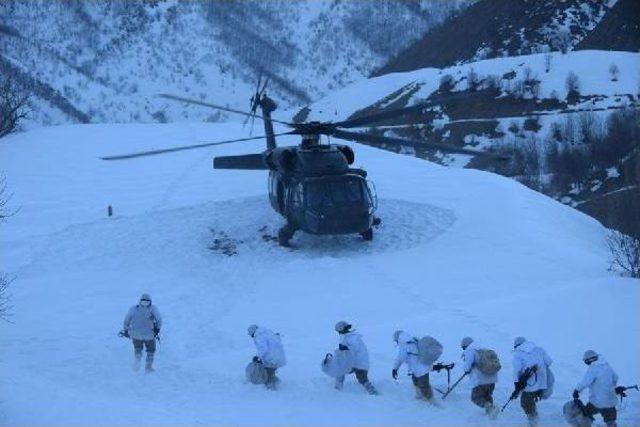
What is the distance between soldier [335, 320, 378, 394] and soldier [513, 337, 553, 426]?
230cm

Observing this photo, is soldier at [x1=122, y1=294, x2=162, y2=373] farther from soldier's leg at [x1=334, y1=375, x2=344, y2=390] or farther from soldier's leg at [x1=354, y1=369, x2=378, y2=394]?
soldier's leg at [x1=354, y1=369, x2=378, y2=394]

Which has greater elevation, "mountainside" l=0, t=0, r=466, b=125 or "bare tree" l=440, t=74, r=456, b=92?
"mountainside" l=0, t=0, r=466, b=125

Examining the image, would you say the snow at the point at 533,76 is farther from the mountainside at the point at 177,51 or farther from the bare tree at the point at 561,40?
the bare tree at the point at 561,40

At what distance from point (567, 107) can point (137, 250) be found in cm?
4376

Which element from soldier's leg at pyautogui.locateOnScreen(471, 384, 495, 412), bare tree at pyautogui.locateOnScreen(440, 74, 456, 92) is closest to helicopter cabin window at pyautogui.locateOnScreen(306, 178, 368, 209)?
soldier's leg at pyautogui.locateOnScreen(471, 384, 495, 412)

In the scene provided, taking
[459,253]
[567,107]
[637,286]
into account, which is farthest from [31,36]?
[637,286]

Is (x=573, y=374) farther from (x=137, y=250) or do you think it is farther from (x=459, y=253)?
(x=137, y=250)

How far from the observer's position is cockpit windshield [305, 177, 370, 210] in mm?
17984

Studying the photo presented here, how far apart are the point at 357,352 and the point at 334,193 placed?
7783 millimetres

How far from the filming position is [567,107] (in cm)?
5541

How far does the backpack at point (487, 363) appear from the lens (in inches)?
376

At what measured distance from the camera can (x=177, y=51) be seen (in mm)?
73125

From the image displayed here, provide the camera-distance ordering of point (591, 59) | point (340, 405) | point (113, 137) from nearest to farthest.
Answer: point (340, 405), point (113, 137), point (591, 59)

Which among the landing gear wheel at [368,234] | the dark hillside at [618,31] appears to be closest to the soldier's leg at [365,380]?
the landing gear wheel at [368,234]
